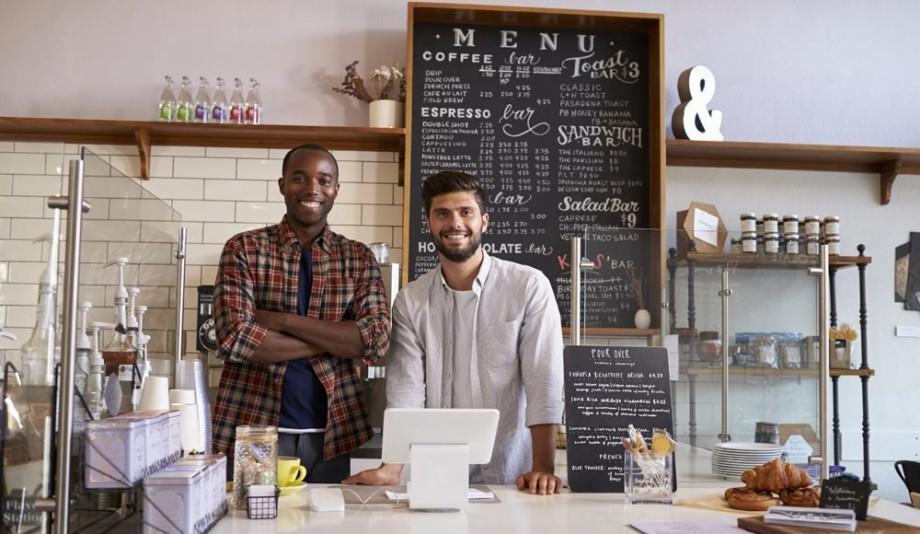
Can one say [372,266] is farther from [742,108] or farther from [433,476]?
[742,108]

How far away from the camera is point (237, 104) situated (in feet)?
14.6

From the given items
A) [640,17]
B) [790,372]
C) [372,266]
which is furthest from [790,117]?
[372,266]

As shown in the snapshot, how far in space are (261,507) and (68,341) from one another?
0.57 metres

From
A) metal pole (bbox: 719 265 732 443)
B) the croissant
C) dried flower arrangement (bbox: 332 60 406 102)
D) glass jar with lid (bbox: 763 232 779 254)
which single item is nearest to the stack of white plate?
metal pole (bbox: 719 265 732 443)

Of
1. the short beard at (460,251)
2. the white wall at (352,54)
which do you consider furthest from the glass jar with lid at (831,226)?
the short beard at (460,251)

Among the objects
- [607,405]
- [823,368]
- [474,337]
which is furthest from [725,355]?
[474,337]

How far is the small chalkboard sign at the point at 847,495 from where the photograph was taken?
1.86 meters

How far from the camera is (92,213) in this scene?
153cm

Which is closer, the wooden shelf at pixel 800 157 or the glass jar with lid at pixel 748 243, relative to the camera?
the glass jar with lid at pixel 748 243

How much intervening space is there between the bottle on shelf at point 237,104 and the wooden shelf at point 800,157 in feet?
6.53

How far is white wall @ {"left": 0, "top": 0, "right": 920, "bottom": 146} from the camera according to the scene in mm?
4562

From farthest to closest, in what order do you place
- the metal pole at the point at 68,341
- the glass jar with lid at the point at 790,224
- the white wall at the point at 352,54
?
1. the white wall at the point at 352,54
2. the glass jar with lid at the point at 790,224
3. the metal pole at the point at 68,341

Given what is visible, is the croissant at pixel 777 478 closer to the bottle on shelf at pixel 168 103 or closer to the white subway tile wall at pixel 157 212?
the white subway tile wall at pixel 157 212

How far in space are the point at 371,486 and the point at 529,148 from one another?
275 cm
